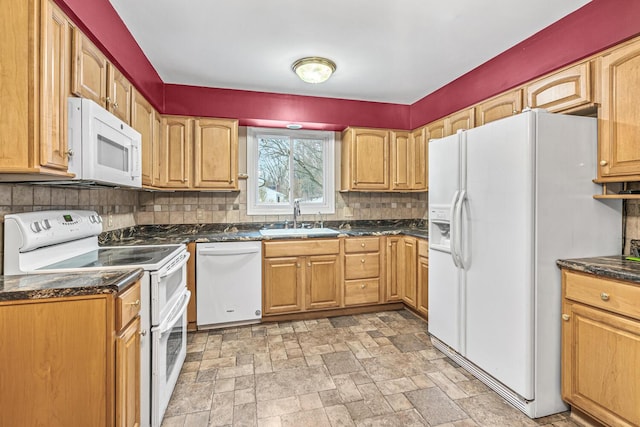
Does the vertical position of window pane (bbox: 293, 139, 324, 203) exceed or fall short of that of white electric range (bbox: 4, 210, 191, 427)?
it exceeds it

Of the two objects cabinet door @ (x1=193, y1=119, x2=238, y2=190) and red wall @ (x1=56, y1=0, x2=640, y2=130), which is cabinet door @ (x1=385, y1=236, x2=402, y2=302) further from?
cabinet door @ (x1=193, y1=119, x2=238, y2=190)

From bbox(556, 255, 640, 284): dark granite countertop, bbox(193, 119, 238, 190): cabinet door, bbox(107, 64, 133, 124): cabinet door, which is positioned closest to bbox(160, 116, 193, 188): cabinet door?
bbox(193, 119, 238, 190): cabinet door

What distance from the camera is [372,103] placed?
3775 mm

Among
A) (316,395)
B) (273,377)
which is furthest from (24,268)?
(316,395)

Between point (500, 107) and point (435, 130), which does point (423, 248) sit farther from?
point (500, 107)

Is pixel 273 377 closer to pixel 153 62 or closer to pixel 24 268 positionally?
pixel 24 268

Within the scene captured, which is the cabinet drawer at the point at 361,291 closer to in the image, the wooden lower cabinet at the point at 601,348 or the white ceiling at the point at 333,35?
the wooden lower cabinet at the point at 601,348

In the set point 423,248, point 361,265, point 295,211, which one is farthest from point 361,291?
point 295,211

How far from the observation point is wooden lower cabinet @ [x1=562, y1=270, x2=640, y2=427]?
147 cm

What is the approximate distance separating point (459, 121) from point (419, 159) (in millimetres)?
742

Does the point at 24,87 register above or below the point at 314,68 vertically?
below

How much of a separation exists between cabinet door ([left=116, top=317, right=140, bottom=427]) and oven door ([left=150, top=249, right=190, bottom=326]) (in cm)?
15

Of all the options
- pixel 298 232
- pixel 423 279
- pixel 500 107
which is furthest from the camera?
pixel 298 232

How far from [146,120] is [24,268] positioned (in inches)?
63.2
